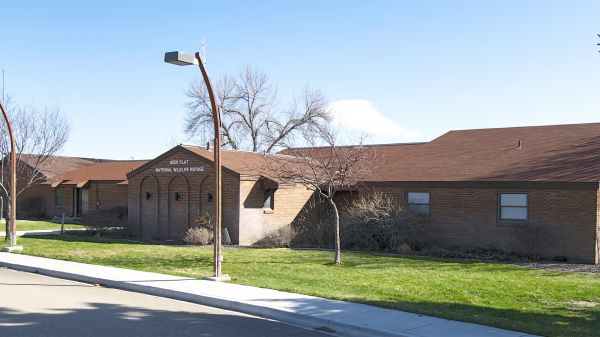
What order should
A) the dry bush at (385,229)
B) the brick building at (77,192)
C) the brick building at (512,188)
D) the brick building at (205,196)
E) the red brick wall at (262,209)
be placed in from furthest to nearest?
the brick building at (77,192)
the brick building at (205,196)
the red brick wall at (262,209)
the dry bush at (385,229)
the brick building at (512,188)

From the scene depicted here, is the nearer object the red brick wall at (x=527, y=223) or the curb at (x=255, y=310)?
the curb at (x=255, y=310)

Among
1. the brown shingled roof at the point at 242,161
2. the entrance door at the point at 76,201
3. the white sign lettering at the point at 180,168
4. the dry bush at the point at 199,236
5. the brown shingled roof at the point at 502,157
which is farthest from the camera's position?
the entrance door at the point at 76,201

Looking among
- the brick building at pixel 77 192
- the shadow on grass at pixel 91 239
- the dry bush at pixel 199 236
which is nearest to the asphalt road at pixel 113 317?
the dry bush at pixel 199 236

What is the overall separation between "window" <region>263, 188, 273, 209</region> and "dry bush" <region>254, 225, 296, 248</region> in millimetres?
1411

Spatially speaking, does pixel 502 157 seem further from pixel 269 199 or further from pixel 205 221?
pixel 205 221

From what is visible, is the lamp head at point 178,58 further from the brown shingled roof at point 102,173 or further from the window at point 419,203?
the brown shingled roof at point 102,173

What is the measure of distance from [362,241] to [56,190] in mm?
28396

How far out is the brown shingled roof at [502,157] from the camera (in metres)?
21.8

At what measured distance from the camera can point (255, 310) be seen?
10.8 metres

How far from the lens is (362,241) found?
2298 cm

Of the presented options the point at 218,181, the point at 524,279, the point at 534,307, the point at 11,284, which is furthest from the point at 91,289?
the point at 524,279

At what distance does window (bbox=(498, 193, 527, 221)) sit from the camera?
21609 mm

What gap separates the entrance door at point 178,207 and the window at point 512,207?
1284 cm

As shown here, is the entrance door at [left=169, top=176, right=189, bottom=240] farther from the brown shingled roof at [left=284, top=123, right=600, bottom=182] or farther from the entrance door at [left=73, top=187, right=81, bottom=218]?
the entrance door at [left=73, top=187, right=81, bottom=218]
